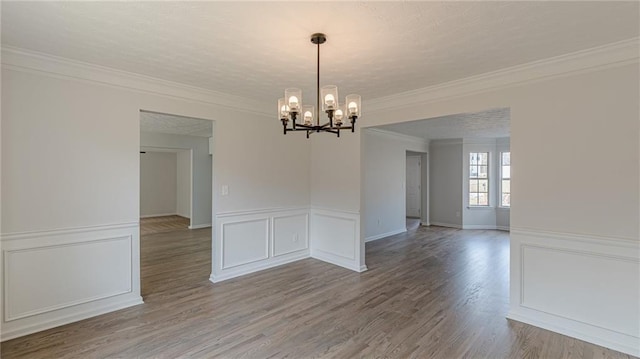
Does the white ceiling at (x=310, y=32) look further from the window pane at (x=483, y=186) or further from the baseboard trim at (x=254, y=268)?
the window pane at (x=483, y=186)

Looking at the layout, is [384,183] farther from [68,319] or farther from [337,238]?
[68,319]

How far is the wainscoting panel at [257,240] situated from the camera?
406 cm

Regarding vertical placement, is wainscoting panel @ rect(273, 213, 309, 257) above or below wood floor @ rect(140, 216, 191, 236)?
above

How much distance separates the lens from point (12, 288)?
8.68 ft

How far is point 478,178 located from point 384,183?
10.3 feet

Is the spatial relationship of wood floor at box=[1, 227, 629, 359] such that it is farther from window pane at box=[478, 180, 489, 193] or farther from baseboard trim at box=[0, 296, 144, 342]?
window pane at box=[478, 180, 489, 193]

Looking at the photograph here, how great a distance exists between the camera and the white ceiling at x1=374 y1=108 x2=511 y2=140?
211 inches

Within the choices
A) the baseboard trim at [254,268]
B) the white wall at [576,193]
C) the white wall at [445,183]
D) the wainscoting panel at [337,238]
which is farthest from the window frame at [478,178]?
the white wall at [576,193]

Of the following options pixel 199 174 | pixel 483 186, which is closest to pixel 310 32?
pixel 199 174

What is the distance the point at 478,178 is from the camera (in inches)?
327

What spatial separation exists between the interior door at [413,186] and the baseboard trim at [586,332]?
273 inches

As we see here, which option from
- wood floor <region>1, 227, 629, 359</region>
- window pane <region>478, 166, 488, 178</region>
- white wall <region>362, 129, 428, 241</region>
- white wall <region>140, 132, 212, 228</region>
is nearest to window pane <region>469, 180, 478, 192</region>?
window pane <region>478, 166, 488, 178</region>

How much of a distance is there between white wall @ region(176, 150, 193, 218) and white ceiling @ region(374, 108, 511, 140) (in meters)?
6.95

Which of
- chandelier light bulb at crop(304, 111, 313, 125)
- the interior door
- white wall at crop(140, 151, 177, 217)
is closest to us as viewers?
chandelier light bulb at crop(304, 111, 313, 125)
